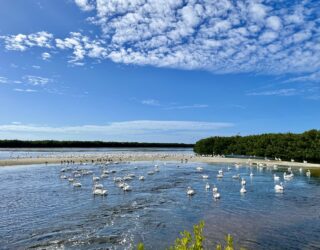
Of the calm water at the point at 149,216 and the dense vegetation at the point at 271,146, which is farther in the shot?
the dense vegetation at the point at 271,146

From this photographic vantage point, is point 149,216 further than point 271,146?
No

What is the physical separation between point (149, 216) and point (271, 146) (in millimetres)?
67491

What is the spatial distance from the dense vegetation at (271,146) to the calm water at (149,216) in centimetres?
3634

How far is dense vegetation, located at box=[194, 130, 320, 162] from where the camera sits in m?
72.8

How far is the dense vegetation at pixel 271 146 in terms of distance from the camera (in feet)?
239

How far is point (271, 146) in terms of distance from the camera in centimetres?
8644

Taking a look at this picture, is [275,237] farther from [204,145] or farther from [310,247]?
[204,145]

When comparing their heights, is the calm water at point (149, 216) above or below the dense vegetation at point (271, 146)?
below

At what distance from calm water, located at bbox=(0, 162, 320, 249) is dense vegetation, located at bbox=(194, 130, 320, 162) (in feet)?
119

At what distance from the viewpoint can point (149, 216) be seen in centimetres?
2455

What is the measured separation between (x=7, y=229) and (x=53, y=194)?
42.4 ft

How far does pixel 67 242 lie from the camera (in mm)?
18484

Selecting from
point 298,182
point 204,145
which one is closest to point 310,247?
point 298,182

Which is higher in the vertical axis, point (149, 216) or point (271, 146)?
point (271, 146)
